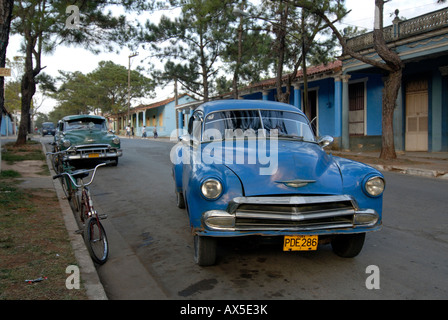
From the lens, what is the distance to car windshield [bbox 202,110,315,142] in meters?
4.74

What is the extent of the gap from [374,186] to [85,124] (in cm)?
1107

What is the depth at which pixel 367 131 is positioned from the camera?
19562 mm

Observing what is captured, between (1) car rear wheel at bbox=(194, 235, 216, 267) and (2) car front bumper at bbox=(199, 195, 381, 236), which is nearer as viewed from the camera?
(2) car front bumper at bbox=(199, 195, 381, 236)

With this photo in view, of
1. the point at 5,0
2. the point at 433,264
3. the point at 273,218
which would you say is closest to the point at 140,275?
the point at 273,218

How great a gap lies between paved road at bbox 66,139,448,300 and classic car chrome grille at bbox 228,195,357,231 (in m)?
0.35

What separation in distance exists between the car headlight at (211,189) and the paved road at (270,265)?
611mm

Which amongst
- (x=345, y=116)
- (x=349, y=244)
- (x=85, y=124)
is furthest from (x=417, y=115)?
(x=349, y=244)

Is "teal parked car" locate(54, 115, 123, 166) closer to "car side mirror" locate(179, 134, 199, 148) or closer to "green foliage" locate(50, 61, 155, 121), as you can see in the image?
"car side mirror" locate(179, 134, 199, 148)

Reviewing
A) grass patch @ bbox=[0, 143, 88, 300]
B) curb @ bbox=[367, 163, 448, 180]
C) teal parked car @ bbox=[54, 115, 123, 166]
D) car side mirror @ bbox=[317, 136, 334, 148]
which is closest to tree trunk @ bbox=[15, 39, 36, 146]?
teal parked car @ bbox=[54, 115, 123, 166]

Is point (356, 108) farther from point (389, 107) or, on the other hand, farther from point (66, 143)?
point (66, 143)

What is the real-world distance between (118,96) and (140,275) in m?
52.9

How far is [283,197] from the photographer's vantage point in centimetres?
340

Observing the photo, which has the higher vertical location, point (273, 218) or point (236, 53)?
point (236, 53)

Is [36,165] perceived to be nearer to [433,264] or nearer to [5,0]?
[5,0]
